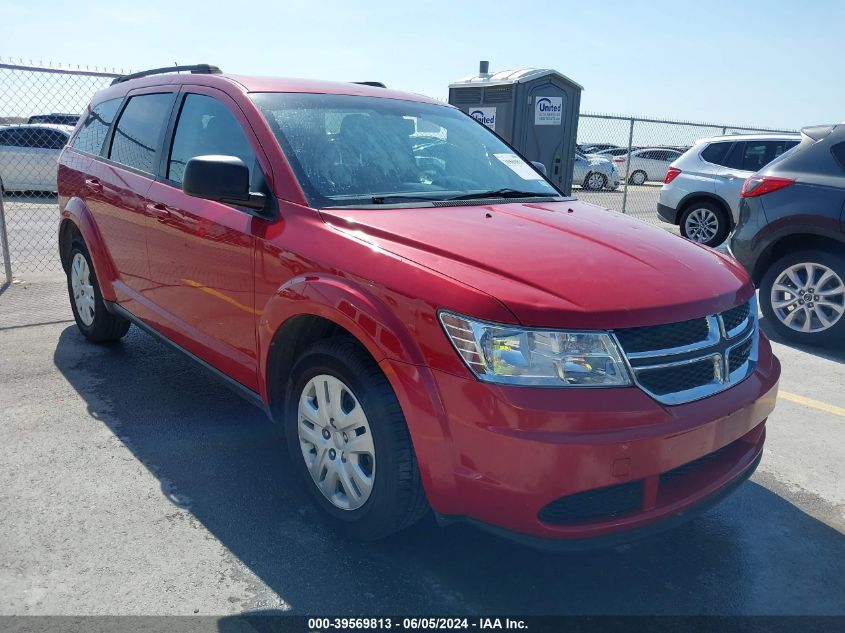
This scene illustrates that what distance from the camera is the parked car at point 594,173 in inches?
878

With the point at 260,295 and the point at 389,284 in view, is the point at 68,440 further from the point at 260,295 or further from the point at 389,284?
the point at 389,284

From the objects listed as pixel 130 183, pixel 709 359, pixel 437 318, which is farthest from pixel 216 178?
pixel 709 359

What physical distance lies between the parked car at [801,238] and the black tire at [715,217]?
14.2 feet

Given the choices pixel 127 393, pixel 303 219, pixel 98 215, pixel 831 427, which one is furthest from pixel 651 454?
pixel 98 215

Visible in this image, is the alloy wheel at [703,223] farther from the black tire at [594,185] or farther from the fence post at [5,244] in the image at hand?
the black tire at [594,185]

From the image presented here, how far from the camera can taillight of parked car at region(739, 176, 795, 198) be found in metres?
5.79

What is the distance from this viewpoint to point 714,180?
401 inches

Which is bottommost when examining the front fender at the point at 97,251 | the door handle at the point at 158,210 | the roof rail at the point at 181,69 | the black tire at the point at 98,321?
the black tire at the point at 98,321

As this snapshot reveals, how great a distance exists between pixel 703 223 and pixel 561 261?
8.79m

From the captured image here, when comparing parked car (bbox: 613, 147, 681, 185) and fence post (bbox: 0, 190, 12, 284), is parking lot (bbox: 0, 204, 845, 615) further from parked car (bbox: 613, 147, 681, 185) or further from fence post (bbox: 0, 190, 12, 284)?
parked car (bbox: 613, 147, 681, 185)

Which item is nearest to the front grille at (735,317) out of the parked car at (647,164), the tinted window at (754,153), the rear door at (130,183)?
the rear door at (130,183)

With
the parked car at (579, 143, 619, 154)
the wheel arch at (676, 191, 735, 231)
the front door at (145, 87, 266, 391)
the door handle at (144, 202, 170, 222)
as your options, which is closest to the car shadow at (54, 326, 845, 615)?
the front door at (145, 87, 266, 391)

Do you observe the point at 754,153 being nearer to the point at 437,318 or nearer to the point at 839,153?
the point at 839,153

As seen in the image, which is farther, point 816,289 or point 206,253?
point 816,289
